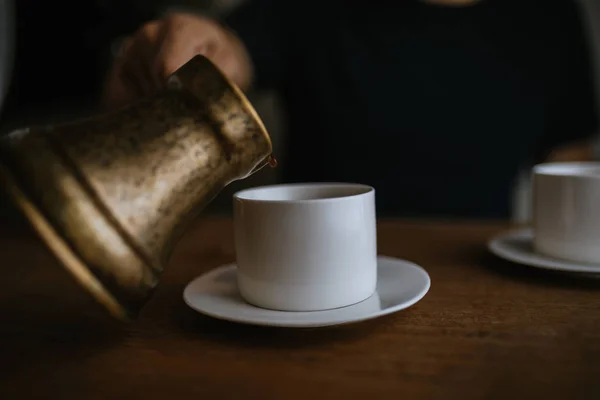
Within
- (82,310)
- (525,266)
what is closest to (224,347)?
(82,310)

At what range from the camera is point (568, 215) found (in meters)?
0.51

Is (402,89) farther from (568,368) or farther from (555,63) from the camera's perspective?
(568,368)

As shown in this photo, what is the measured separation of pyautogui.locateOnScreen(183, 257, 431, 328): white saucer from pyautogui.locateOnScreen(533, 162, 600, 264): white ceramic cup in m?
0.14

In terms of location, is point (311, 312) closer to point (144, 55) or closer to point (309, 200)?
point (309, 200)

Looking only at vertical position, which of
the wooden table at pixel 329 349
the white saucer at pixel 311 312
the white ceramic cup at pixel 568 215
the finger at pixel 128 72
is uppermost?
the finger at pixel 128 72

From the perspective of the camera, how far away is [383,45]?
1.17m

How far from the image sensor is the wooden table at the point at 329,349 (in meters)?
0.31

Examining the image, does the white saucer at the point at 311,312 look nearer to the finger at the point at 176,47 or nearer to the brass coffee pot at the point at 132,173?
the brass coffee pot at the point at 132,173

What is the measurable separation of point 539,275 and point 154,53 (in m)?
0.42

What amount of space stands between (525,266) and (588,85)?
89 centimetres

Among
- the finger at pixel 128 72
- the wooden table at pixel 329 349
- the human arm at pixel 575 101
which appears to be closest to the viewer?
the wooden table at pixel 329 349

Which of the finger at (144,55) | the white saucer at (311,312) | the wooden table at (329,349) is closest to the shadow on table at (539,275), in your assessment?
the wooden table at (329,349)

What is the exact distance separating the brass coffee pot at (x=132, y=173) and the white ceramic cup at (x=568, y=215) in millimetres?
282

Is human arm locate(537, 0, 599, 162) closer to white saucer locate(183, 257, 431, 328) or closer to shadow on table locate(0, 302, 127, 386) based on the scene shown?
white saucer locate(183, 257, 431, 328)
